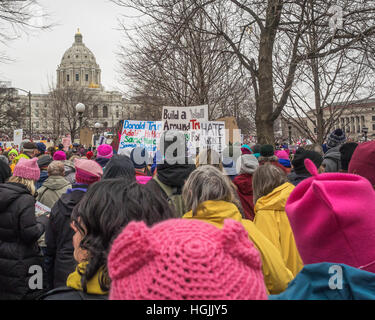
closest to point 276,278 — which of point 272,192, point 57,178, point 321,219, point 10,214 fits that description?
point 321,219

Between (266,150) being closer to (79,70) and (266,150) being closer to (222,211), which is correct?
(222,211)

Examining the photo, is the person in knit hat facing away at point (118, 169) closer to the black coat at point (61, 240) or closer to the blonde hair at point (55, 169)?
the black coat at point (61, 240)

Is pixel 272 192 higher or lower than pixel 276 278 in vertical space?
higher

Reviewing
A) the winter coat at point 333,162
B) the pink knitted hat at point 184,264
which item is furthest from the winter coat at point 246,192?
the pink knitted hat at point 184,264

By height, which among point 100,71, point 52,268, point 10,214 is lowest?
point 52,268

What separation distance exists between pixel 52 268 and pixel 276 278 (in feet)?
7.47

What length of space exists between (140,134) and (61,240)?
21.5 ft

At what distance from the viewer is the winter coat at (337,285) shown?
141 centimetres

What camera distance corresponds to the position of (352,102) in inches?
391

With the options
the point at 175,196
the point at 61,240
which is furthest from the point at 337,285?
the point at 61,240

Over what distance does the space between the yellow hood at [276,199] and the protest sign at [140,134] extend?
6.51 meters

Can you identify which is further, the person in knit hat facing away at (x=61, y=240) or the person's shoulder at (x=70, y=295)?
the person in knit hat facing away at (x=61, y=240)

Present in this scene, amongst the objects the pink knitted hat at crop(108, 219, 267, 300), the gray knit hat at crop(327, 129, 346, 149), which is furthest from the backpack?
the gray knit hat at crop(327, 129, 346, 149)

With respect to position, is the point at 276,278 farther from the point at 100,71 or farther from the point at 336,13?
the point at 100,71
